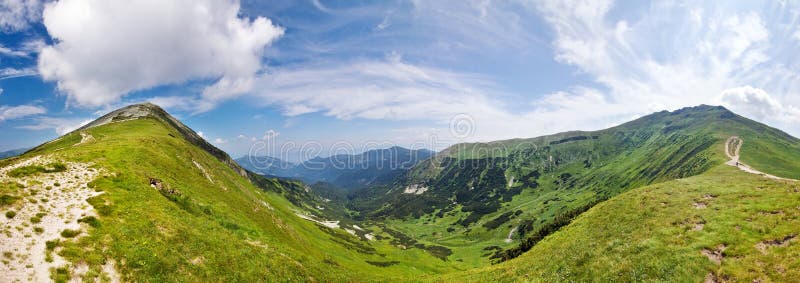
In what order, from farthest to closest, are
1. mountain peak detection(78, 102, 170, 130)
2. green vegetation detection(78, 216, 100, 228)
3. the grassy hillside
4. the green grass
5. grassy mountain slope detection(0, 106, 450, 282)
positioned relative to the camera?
1. mountain peak detection(78, 102, 170, 130)
2. green vegetation detection(78, 216, 100, 228)
3. the grassy hillside
4. the green grass
5. grassy mountain slope detection(0, 106, 450, 282)

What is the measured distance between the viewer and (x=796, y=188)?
40.3m

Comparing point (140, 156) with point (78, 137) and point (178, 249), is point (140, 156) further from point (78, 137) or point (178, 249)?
point (78, 137)

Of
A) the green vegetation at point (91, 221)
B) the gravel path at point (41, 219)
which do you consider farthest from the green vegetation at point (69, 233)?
the green vegetation at point (91, 221)

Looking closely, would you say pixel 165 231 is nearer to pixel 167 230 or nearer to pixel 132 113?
pixel 167 230

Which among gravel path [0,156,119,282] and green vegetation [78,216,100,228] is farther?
green vegetation [78,216,100,228]

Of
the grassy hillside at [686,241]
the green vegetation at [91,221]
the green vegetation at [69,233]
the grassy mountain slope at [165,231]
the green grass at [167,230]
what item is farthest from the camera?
the green vegetation at [91,221]

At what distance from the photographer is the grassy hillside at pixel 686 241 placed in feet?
91.8

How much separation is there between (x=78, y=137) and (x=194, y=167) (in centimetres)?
4627

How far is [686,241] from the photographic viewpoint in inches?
1358

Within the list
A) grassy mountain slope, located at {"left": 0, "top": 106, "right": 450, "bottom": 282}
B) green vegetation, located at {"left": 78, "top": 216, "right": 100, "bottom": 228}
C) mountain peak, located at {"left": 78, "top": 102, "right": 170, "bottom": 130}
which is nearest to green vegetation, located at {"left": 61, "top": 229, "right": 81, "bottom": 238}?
grassy mountain slope, located at {"left": 0, "top": 106, "right": 450, "bottom": 282}

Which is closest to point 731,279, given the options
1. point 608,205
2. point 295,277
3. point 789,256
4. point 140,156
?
point 789,256

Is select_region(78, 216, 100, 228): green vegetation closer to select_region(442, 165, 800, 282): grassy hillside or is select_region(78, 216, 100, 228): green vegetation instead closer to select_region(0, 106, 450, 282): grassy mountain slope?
select_region(0, 106, 450, 282): grassy mountain slope

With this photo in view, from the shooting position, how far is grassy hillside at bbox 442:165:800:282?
28.0m

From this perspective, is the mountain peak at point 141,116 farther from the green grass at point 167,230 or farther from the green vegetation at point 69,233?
the green vegetation at point 69,233
